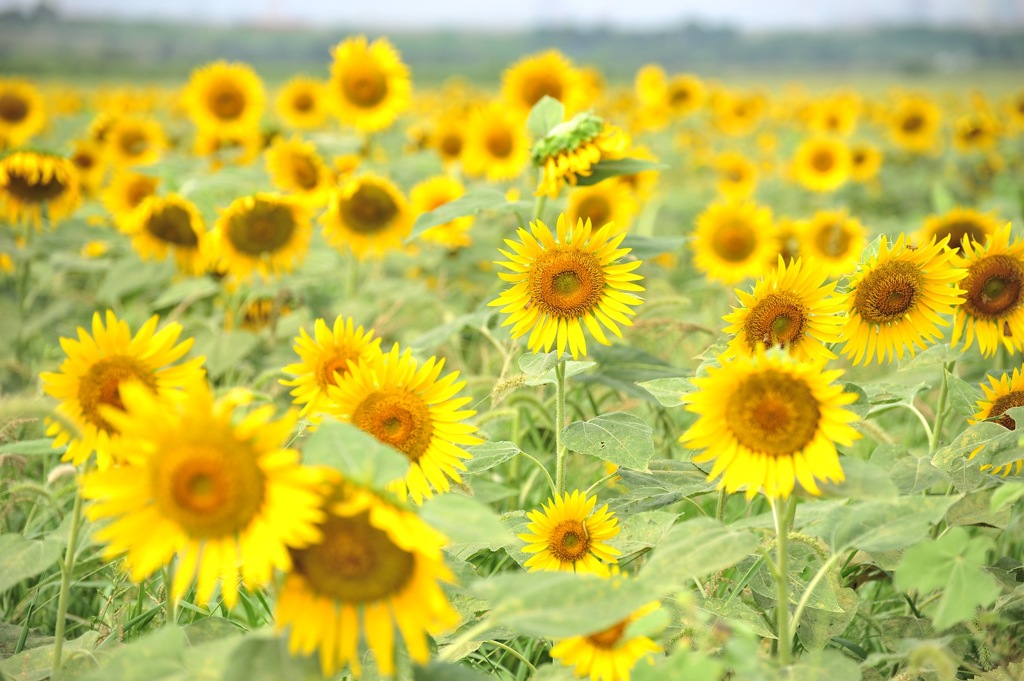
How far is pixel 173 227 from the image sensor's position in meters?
3.55

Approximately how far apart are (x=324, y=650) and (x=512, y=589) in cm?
25

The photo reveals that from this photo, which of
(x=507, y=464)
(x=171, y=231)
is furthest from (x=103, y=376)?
(x=171, y=231)

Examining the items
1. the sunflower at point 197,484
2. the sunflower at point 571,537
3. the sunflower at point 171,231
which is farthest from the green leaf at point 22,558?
the sunflower at point 171,231

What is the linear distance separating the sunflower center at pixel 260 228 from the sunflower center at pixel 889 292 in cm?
231

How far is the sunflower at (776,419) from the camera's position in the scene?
1.24 meters

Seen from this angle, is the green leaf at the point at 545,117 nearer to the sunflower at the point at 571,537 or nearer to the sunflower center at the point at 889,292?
the sunflower center at the point at 889,292

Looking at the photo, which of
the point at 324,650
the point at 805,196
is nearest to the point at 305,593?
the point at 324,650

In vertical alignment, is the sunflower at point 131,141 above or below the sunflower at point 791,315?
above

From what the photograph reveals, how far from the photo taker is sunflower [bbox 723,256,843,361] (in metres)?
1.62

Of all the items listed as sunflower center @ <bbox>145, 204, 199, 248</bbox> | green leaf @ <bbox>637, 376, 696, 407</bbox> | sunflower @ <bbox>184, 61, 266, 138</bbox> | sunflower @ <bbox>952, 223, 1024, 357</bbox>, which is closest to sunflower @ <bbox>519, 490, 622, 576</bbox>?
green leaf @ <bbox>637, 376, 696, 407</bbox>

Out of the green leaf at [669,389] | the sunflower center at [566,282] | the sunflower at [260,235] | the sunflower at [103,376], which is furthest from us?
the sunflower at [260,235]

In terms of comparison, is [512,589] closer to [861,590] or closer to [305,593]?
[305,593]

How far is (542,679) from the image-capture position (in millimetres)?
1294

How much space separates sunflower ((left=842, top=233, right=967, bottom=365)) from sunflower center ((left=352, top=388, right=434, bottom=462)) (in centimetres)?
85
